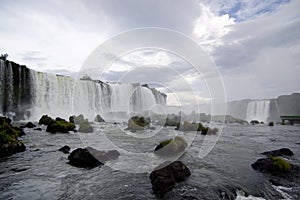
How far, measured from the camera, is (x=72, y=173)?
9039 millimetres

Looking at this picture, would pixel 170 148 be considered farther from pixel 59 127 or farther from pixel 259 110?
pixel 259 110

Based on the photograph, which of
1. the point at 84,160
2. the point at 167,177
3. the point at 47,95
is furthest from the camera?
the point at 47,95

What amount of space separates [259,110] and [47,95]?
8008cm

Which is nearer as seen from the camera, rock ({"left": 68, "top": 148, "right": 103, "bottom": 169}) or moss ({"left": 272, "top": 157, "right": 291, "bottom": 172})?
moss ({"left": 272, "top": 157, "right": 291, "bottom": 172})

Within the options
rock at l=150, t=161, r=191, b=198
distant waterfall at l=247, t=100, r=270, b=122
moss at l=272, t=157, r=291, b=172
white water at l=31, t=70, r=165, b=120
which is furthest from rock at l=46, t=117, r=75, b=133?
distant waterfall at l=247, t=100, r=270, b=122

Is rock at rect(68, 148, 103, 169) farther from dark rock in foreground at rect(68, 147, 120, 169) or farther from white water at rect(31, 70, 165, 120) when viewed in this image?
white water at rect(31, 70, 165, 120)

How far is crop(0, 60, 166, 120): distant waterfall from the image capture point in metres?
34.8

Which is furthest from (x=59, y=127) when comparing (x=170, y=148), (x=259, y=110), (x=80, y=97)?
(x=259, y=110)

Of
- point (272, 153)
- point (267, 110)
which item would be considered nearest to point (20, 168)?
point (272, 153)

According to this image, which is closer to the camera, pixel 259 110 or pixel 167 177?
pixel 167 177

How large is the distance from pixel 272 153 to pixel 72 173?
13117 millimetres

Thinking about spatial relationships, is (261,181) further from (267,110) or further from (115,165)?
(267,110)

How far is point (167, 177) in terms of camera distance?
7863 millimetres

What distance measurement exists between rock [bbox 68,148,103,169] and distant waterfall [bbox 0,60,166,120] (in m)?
30.9
